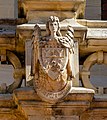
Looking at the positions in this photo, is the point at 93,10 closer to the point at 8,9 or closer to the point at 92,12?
the point at 92,12

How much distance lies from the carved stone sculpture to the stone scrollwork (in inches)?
25.1

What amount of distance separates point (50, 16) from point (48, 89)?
99 centimetres

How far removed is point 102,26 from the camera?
9.09 metres

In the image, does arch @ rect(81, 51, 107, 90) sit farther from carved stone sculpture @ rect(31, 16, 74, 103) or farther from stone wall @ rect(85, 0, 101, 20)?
stone wall @ rect(85, 0, 101, 20)

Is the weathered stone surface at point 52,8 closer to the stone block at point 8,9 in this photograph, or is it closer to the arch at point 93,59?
the arch at point 93,59

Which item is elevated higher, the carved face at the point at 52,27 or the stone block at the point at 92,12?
the carved face at the point at 52,27

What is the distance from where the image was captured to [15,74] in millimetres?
8953

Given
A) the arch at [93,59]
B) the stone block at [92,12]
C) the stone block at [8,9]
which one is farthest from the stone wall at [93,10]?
the arch at [93,59]

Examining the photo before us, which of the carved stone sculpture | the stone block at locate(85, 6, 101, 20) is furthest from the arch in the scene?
the stone block at locate(85, 6, 101, 20)

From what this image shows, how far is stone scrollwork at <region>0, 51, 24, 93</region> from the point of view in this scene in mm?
8883

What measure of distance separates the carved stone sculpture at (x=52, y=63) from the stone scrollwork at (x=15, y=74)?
637mm

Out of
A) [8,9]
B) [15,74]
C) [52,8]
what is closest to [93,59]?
[52,8]

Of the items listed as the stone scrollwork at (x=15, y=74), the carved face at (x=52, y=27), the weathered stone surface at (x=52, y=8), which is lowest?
the stone scrollwork at (x=15, y=74)

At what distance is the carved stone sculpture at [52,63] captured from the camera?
8258 millimetres
